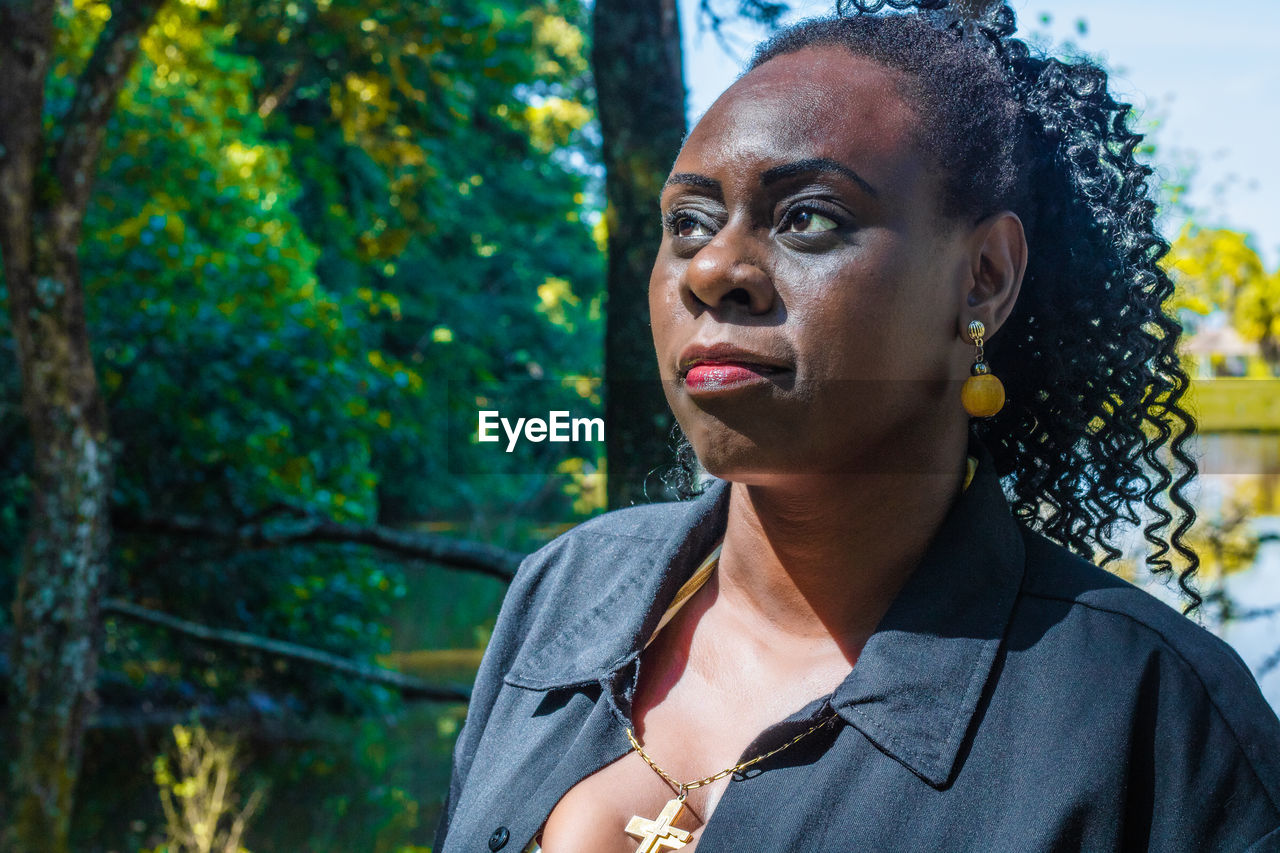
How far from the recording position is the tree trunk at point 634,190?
3340 millimetres

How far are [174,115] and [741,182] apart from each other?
739 cm

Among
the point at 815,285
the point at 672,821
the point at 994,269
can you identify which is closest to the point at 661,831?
the point at 672,821

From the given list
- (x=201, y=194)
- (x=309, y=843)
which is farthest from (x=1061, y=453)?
(x=201, y=194)

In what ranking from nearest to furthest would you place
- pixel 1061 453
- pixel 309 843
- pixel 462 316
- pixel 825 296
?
pixel 825 296 → pixel 1061 453 → pixel 309 843 → pixel 462 316

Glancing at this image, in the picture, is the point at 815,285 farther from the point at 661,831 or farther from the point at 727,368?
the point at 661,831

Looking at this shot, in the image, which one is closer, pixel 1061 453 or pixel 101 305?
pixel 1061 453

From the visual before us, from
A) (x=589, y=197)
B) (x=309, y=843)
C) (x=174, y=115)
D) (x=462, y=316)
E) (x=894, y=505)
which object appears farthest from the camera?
(x=589, y=197)

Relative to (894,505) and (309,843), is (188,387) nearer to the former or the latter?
(309,843)

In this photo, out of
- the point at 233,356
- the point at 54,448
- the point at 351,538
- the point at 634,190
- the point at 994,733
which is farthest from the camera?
the point at 233,356

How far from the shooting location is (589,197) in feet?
60.1

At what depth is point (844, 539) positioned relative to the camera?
1.41 meters

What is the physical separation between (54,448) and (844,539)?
3.64 m

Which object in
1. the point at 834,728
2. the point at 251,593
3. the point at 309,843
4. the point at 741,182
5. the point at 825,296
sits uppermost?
the point at 741,182

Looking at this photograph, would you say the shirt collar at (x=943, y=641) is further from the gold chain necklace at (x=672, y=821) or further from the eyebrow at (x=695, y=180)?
the eyebrow at (x=695, y=180)
